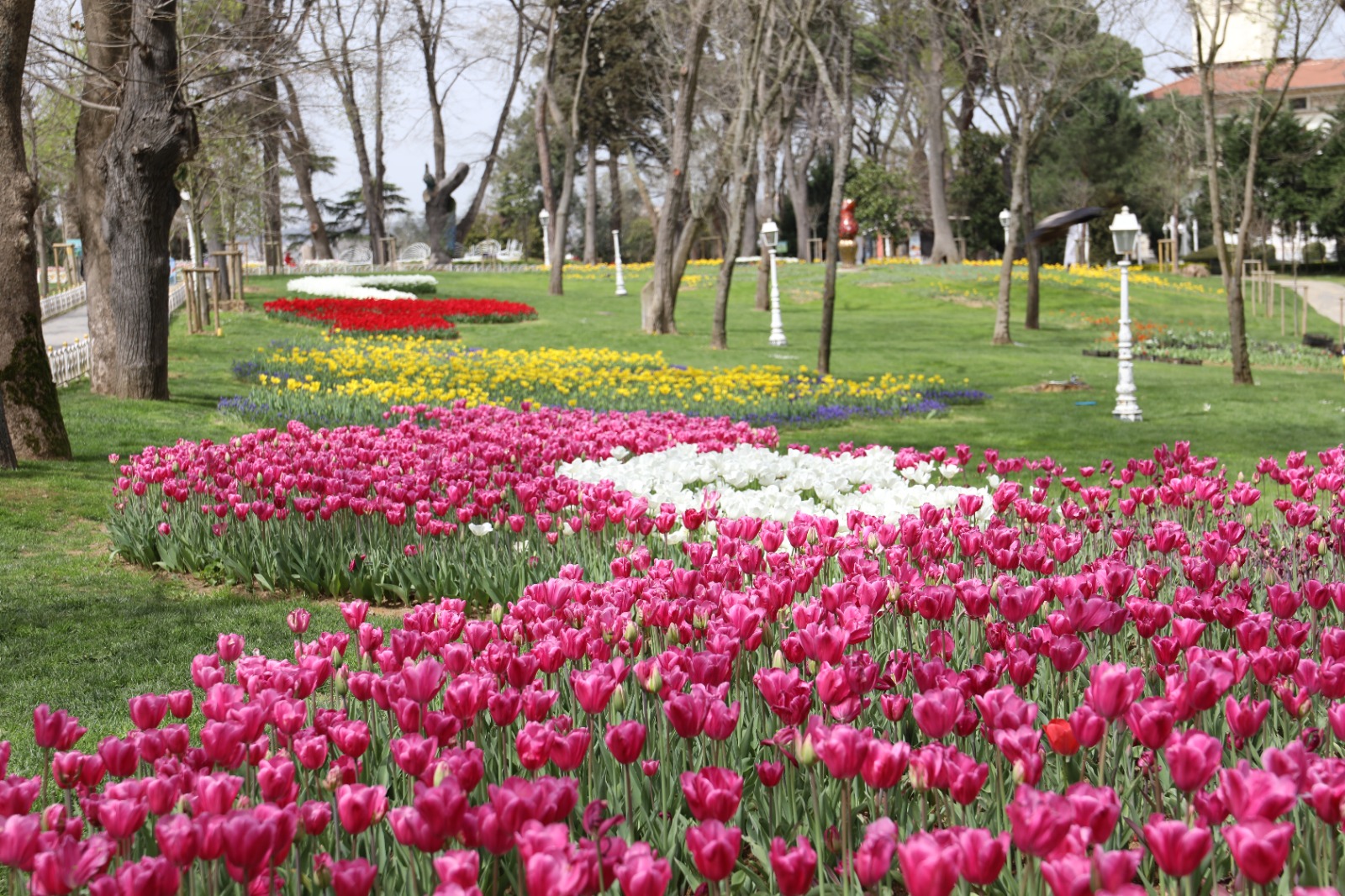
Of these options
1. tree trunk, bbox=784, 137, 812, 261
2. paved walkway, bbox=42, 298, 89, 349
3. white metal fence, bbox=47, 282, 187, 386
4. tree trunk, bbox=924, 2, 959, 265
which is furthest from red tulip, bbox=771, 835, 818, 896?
tree trunk, bbox=784, 137, 812, 261

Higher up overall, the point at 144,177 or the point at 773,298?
the point at 144,177

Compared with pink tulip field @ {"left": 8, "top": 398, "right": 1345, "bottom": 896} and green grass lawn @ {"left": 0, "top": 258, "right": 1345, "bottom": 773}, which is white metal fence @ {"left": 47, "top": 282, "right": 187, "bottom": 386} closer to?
green grass lawn @ {"left": 0, "top": 258, "right": 1345, "bottom": 773}

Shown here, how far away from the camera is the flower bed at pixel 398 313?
22781mm

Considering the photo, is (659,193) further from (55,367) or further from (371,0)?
(55,367)

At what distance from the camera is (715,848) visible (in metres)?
1.85

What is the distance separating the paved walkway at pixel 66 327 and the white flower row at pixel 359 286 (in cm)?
492

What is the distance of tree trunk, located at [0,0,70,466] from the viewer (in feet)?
31.0

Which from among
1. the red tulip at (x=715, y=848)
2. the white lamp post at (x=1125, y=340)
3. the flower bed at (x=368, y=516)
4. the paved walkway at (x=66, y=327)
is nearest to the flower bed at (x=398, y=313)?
the paved walkway at (x=66, y=327)

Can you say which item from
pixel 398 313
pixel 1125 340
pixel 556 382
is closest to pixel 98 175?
pixel 556 382

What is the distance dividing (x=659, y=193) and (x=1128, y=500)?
58038 mm

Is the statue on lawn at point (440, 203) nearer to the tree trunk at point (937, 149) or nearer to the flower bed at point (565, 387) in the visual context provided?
the tree trunk at point (937, 149)

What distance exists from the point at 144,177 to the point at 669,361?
30.9 ft

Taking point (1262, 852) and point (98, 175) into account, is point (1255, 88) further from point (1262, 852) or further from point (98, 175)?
point (1262, 852)

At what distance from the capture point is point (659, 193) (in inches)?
2450
